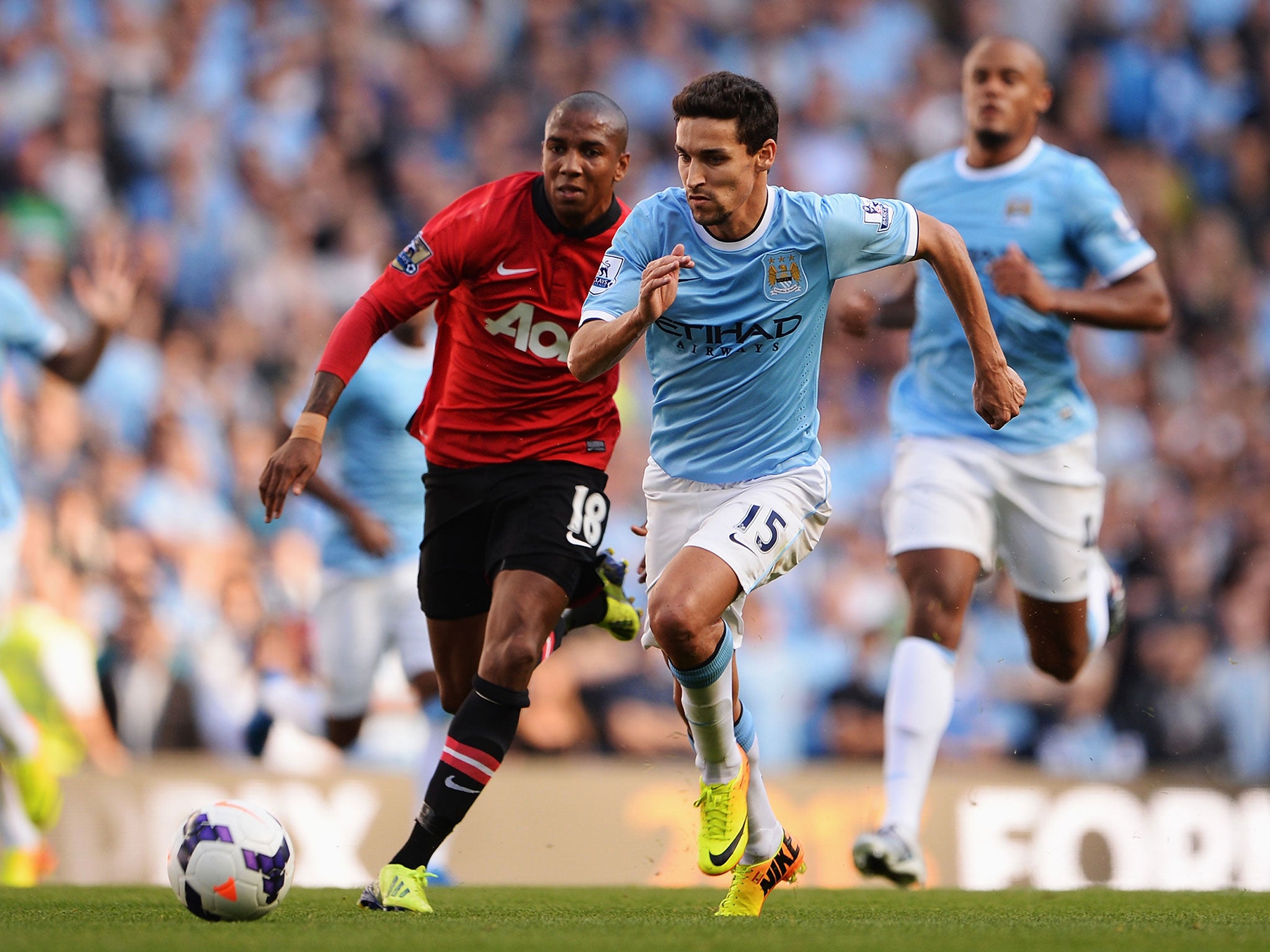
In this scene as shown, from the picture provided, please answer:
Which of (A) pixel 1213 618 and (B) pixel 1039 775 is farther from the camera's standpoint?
(A) pixel 1213 618

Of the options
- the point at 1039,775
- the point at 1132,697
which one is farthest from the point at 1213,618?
the point at 1039,775

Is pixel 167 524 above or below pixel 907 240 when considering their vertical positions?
below

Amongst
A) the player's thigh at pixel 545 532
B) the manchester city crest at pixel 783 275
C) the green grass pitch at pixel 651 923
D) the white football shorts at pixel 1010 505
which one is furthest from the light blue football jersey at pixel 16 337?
the manchester city crest at pixel 783 275

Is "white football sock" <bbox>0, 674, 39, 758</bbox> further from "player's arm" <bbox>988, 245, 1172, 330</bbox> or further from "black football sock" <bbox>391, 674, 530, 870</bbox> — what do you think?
"player's arm" <bbox>988, 245, 1172, 330</bbox>

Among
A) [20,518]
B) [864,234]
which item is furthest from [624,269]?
[20,518]

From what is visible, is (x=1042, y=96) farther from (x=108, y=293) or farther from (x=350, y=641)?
(x=108, y=293)

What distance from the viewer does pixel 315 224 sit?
14.0m

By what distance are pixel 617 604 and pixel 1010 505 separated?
1703 millimetres

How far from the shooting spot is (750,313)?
5.48 metres

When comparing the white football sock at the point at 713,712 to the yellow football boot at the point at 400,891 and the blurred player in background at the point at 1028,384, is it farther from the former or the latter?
the blurred player in background at the point at 1028,384

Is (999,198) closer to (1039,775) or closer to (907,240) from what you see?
(907,240)

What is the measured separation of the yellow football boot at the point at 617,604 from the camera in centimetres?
644

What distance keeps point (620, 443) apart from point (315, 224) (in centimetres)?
353

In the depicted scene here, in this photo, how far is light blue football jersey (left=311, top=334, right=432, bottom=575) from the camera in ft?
28.8
